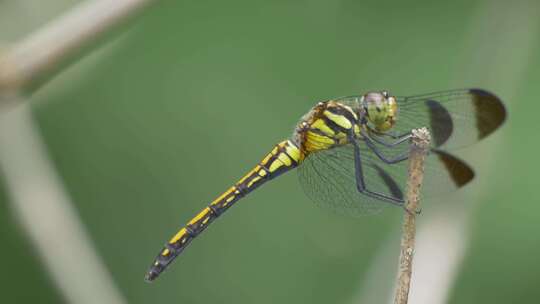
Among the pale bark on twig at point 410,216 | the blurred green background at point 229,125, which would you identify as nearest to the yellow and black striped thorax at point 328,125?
the blurred green background at point 229,125

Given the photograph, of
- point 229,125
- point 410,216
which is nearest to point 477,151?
point 229,125

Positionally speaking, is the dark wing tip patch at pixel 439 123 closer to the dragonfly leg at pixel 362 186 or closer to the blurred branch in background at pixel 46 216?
the dragonfly leg at pixel 362 186

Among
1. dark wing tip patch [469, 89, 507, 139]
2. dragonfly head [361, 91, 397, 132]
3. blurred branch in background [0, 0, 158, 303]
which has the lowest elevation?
dark wing tip patch [469, 89, 507, 139]

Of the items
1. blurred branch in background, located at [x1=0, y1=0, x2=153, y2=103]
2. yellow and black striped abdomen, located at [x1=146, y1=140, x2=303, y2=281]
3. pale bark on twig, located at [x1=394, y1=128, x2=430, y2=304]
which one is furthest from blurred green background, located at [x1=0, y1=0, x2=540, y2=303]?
blurred branch in background, located at [x1=0, y1=0, x2=153, y2=103]

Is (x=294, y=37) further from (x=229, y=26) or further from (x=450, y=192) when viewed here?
(x=450, y=192)

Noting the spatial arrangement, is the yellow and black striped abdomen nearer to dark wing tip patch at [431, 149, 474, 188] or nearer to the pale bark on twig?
dark wing tip patch at [431, 149, 474, 188]

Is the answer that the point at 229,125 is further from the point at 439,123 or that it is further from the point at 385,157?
the point at 439,123
